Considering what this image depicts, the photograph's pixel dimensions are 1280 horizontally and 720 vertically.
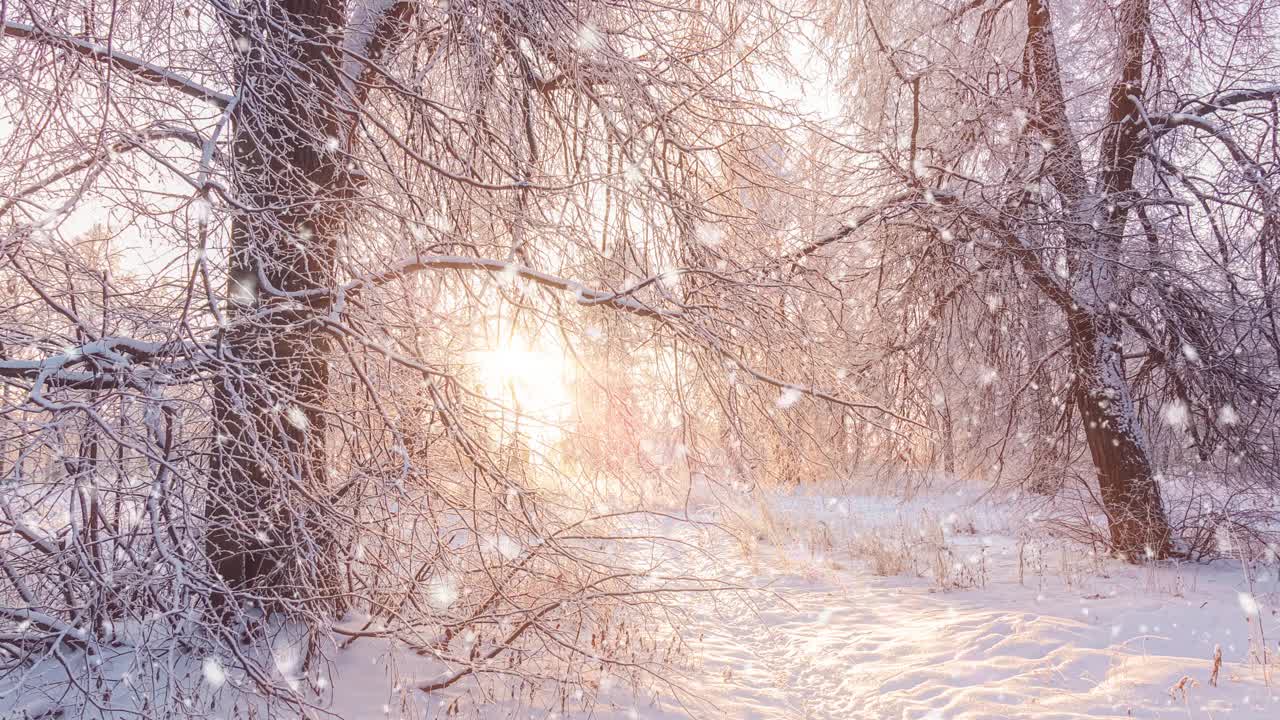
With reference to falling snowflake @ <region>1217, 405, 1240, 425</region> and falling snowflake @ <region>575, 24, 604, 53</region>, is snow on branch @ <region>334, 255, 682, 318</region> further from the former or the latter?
falling snowflake @ <region>1217, 405, 1240, 425</region>

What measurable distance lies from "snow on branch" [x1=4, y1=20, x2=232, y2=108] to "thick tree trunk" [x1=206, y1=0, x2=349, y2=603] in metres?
0.20

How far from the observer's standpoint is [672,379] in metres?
4.21

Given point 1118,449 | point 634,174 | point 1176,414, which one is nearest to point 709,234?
point 634,174

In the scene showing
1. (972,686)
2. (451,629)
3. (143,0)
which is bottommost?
(972,686)

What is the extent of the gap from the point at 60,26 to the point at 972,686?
18.6ft

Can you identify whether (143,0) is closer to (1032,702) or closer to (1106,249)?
(1032,702)

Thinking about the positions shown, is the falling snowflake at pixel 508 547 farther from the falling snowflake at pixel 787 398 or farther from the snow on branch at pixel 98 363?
the falling snowflake at pixel 787 398

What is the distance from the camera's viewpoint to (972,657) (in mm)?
4746

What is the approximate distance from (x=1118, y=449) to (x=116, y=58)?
328 inches

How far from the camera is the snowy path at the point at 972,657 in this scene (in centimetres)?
383

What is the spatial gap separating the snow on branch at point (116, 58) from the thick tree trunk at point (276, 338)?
0.20 m

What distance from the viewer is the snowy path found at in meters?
3.83

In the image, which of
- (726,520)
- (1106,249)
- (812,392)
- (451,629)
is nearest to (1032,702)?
(726,520)

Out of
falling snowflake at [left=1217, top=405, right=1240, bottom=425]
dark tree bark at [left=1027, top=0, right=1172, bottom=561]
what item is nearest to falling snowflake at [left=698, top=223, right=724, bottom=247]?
dark tree bark at [left=1027, top=0, right=1172, bottom=561]
